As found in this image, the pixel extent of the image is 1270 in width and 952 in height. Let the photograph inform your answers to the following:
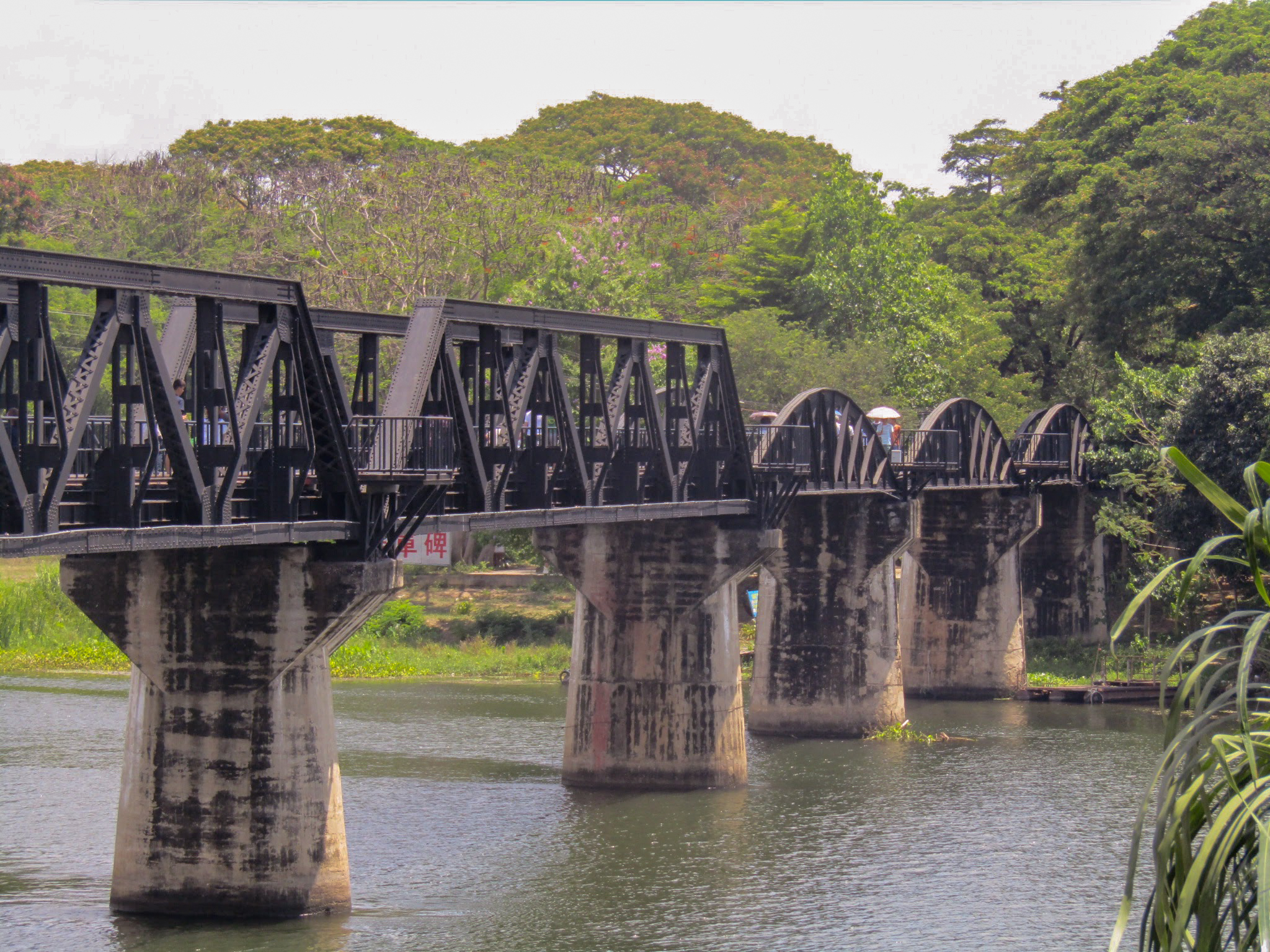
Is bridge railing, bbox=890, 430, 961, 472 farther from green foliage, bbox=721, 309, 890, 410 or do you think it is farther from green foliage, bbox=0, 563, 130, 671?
green foliage, bbox=0, 563, 130, 671

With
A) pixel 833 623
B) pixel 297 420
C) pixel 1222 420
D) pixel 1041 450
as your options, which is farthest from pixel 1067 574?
pixel 297 420

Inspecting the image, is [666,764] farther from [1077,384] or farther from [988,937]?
[1077,384]

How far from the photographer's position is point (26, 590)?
7288 centimetres

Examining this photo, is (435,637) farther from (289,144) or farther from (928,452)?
(289,144)

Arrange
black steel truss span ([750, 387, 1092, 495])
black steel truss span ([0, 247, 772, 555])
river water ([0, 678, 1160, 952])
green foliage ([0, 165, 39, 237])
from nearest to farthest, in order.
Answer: black steel truss span ([0, 247, 772, 555]) → river water ([0, 678, 1160, 952]) → black steel truss span ([750, 387, 1092, 495]) → green foliage ([0, 165, 39, 237])

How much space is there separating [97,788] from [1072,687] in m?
38.4

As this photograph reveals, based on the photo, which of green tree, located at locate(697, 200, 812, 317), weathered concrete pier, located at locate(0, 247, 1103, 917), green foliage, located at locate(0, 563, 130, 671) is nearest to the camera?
weathered concrete pier, located at locate(0, 247, 1103, 917)

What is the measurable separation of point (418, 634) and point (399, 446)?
4490cm

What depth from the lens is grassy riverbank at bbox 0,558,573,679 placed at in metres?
67.8

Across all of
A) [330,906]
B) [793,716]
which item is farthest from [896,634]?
[330,906]

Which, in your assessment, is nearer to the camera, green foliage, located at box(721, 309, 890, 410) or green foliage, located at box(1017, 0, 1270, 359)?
green foliage, located at box(1017, 0, 1270, 359)

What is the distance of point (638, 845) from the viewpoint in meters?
37.9

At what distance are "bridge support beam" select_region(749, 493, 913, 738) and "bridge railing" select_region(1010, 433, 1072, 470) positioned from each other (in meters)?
13.6

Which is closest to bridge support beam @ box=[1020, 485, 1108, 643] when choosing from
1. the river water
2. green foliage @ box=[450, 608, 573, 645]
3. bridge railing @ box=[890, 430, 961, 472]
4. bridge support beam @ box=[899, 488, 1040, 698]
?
bridge support beam @ box=[899, 488, 1040, 698]
